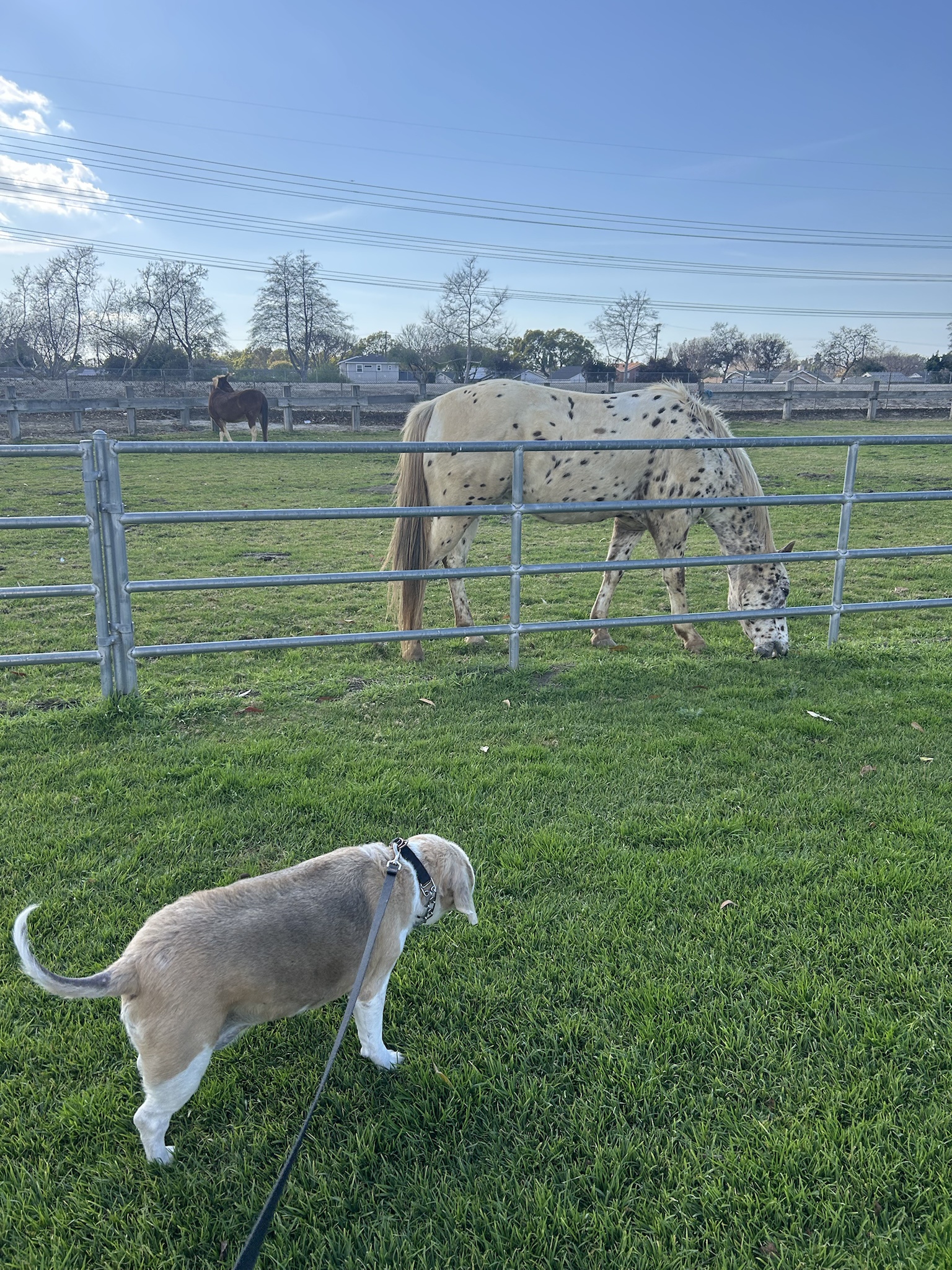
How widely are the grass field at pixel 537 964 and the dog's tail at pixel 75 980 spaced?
0.49 metres

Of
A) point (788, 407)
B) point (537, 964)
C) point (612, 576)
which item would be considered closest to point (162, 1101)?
point (537, 964)

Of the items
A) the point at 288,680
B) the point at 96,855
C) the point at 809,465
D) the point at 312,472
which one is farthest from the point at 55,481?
the point at 809,465

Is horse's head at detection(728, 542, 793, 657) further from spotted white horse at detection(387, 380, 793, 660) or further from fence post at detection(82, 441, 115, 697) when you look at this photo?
fence post at detection(82, 441, 115, 697)

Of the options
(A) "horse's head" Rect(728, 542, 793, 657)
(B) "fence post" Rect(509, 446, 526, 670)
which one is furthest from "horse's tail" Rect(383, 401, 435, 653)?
(A) "horse's head" Rect(728, 542, 793, 657)

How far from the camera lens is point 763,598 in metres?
6.32

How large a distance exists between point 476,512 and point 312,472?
1262 centimetres

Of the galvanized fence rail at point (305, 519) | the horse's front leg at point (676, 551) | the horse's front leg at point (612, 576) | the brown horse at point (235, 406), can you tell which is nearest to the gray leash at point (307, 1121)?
the galvanized fence rail at point (305, 519)

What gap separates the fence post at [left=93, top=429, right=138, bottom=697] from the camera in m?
4.48

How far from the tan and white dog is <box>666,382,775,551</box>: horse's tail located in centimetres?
494

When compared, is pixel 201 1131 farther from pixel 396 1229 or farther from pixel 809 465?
pixel 809 465

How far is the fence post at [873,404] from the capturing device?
92.6 ft

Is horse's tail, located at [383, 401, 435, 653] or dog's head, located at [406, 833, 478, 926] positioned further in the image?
horse's tail, located at [383, 401, 435, 653]

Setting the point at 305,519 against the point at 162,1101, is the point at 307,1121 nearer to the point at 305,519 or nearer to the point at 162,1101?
the point at 162,1101

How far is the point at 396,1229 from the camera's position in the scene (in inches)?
71.4
